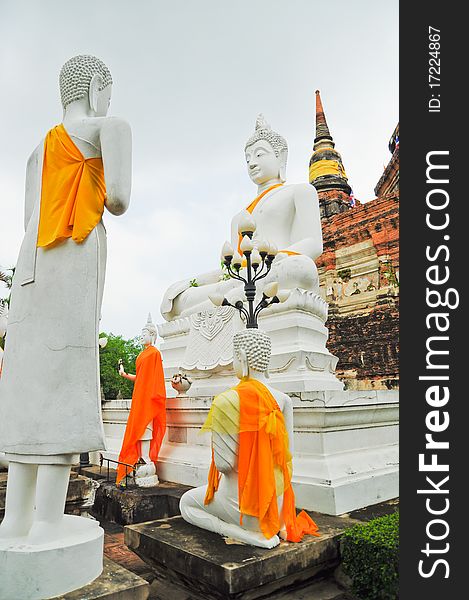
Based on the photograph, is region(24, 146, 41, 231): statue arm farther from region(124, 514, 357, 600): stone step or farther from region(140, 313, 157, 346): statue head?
region(140, 313, 157, 346): statue head

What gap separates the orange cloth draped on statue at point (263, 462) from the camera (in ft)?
9.33

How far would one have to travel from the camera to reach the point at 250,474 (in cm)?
289

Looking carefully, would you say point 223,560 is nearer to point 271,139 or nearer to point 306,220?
point 306,220

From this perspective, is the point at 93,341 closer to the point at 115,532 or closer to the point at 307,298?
the point at 115,532

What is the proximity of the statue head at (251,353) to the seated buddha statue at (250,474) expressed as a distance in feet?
0.30

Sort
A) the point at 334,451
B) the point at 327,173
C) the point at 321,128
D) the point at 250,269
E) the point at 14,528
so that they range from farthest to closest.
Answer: the point at 321,128 → the point at 327,173 → the point at 250,269 → the point at 334,451 → the point at 14,528

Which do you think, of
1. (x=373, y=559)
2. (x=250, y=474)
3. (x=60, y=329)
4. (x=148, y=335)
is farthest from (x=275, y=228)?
(x=60, y=329)

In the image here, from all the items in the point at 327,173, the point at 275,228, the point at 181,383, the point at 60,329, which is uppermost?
the point at 327,173

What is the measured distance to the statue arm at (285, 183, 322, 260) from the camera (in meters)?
6.52

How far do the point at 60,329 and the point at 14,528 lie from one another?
0.93 meters

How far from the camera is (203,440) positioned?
17.0ft

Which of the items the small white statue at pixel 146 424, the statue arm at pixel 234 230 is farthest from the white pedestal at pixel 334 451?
the statue arm at pixel 234 230

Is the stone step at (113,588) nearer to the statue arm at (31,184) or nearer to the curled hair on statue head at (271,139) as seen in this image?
the statue arm at (31,184)

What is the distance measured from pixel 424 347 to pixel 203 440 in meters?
2.98
